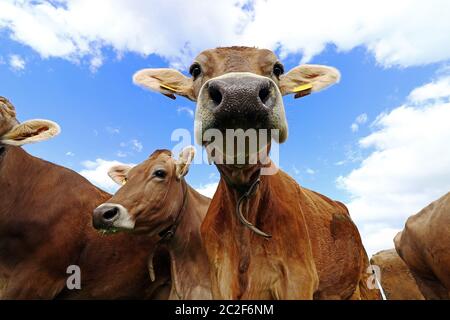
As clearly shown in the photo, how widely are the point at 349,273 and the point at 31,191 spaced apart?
500 centimetres

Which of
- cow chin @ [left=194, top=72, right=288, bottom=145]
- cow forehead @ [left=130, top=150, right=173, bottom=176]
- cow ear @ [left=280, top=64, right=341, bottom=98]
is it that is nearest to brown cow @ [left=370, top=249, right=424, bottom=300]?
cow forehead @ [left=130, top=150, right=173, bottom=176]

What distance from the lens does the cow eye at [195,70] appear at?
466cm

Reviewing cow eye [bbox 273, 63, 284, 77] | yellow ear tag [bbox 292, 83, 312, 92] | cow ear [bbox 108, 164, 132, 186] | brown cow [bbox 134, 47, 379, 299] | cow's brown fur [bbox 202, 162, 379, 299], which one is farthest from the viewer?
cow ear [bbox 108, 164, 132, 186]

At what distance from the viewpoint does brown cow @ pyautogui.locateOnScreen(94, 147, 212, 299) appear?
20.0 feet

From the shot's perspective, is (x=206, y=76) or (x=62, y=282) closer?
(x=206, y=76)

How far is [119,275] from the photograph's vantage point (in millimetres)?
→ 7023

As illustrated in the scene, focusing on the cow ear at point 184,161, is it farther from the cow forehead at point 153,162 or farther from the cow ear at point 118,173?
the cow ear at point 118,173

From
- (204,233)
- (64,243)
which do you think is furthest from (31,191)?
(204,233)

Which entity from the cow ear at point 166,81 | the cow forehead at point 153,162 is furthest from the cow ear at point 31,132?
the cow ear at point 166,81

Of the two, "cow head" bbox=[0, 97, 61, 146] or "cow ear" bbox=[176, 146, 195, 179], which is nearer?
"cow head" bbox=[0, 97, 61, 146]

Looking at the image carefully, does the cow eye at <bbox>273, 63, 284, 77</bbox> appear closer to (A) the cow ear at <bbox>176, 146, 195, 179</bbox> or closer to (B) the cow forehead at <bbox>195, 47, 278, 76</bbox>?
(B) the cow forehead at <bbox>195, 47, 278, 76</bbox>
